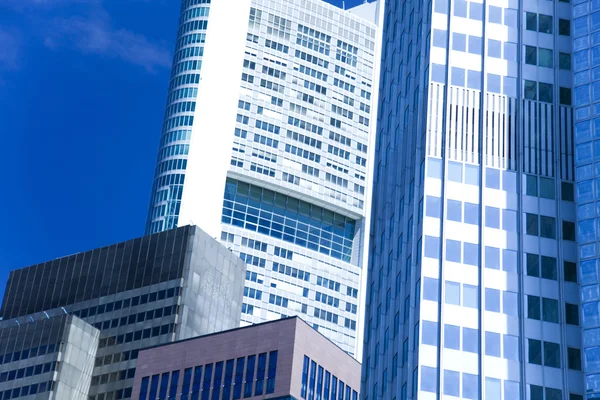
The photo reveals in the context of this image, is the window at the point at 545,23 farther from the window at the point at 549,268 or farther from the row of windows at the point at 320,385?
the row of windows at the point at 320,385

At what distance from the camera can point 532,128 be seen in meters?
132

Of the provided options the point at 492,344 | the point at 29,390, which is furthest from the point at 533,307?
the point at 29,390

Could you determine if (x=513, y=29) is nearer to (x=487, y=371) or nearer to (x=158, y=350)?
(x=487, y=371)

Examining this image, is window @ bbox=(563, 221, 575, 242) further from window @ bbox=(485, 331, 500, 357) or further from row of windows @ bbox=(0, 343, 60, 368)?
row of windows @ bbox=(0, 343, 60, 368)

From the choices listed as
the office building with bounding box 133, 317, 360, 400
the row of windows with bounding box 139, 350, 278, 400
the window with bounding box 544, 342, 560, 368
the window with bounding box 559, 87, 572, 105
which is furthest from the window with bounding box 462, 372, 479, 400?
the row of windows with bounding box 139, 350, 278, 400

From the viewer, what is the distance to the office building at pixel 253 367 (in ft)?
539

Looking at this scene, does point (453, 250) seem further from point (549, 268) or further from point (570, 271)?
point (570, 271)

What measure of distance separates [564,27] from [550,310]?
31518mm

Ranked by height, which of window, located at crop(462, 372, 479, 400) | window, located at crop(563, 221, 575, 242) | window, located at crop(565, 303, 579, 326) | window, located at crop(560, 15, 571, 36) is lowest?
window, located at crop(462, 372, 479, 400)

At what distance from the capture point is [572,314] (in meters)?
122

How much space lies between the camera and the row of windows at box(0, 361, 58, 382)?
190875 mm

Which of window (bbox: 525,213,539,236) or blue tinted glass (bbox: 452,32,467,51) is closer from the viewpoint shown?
window (bbox: 525,213,539,236)

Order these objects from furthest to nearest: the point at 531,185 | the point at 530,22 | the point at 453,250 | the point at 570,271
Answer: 1. the point at 530,22
2. the point at 531,185
3. the point at 453,250
4. the point at 570,271

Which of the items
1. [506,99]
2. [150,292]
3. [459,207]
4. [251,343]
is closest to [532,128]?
[506,99]
